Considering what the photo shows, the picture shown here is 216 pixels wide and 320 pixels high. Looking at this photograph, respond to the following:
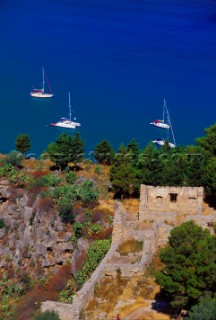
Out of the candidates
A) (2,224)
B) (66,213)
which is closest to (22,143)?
(2,224)

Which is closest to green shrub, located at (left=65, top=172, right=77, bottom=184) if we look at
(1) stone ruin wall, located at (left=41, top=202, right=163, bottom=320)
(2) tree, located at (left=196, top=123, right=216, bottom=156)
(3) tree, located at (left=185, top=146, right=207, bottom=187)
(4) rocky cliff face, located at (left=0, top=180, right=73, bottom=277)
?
(4) rocky cliff face, located at (left=0, top=180, right=73, bottom=277)

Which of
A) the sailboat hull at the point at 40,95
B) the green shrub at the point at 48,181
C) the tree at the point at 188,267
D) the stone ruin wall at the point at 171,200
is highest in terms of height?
the sailboat hull at the point at 40,95

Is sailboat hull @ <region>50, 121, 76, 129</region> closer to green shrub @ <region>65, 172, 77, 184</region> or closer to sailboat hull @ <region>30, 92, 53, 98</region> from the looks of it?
sailboat hull @ <region>30, 92, 53, 98</region>

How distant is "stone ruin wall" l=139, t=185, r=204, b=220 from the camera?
40375 mm

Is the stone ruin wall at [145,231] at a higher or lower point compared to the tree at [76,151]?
lower

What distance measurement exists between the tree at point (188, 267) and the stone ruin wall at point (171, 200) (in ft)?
27.0

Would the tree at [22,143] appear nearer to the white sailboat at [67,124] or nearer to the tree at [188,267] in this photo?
the white sailboat at [67,124]

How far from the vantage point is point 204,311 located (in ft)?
92.2

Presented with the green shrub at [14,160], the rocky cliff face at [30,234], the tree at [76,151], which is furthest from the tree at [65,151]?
the rocky cliff face at [30,234]

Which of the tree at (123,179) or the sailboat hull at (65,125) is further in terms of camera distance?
the sailboat hull at (65,125)

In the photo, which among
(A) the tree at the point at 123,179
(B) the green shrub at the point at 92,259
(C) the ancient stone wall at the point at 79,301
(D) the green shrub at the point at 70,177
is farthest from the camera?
(D) the green shrub at the point at 70,177

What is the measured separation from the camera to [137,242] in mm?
37094

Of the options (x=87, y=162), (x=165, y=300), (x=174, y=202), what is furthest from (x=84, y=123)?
(x=165, y=300)

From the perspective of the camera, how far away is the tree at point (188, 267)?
29.8 meters
